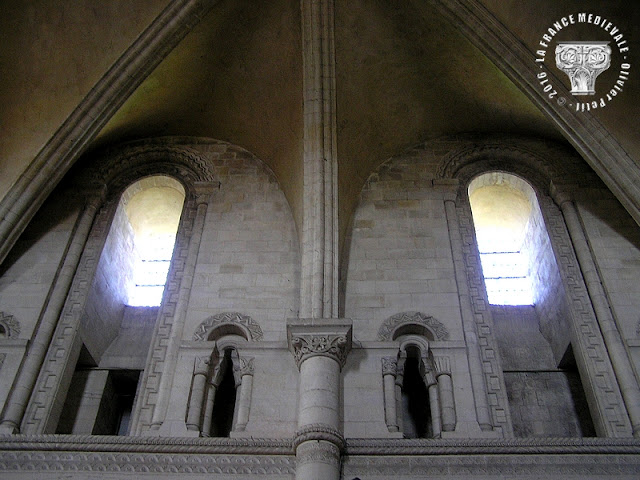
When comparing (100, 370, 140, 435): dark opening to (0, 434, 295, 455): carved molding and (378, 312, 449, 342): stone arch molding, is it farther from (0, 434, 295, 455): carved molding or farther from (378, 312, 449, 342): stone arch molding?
(378, 312, 449, 342): stone arch molding

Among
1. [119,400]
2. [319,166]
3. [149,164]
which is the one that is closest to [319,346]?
[319,166]

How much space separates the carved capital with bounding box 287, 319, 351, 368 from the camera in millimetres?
7918

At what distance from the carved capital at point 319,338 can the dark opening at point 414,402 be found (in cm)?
97

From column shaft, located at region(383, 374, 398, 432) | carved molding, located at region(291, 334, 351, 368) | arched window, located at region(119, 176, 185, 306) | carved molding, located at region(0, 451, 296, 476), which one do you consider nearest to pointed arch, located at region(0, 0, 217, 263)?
arched window, located at region(119, 176, 185, 306)

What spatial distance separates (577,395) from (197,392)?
14.7 ft

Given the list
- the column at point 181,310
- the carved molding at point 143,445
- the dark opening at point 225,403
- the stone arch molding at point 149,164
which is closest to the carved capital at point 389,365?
the carved molding at point 143,445

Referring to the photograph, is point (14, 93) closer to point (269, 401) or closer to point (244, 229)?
point (244, 229)

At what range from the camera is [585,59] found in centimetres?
899

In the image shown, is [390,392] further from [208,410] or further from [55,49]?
[55,49]

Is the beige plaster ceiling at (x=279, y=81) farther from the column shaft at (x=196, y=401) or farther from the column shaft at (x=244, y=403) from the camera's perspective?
the column shaft at (x=196, y=401)

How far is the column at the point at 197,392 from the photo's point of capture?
7.88 meters

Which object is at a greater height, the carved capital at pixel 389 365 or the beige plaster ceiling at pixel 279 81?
the beige plaster ceiling at pixel 279 81

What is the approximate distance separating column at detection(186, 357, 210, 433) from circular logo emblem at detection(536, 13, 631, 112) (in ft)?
17.1

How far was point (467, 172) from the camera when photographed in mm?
10578
